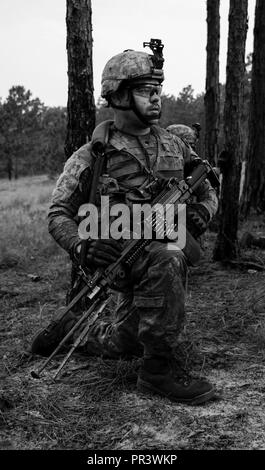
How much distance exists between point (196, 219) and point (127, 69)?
1039 millimetres

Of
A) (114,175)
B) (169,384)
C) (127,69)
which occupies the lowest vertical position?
(169,384)

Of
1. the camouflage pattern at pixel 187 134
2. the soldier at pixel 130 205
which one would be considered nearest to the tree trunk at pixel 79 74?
the soldier at pixel 130 205

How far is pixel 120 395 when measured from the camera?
3.38m

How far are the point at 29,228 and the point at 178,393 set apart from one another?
7780 mm

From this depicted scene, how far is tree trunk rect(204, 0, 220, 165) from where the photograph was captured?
8750 mm

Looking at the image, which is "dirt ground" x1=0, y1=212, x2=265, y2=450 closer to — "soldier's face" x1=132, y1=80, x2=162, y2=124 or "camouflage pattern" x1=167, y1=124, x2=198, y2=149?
"soldier's face" x1=132, y1=80, x2=162, y2=124

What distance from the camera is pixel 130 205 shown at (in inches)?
142

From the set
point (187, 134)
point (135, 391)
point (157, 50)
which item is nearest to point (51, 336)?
point (135, 391)

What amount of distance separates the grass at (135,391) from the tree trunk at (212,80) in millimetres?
3507

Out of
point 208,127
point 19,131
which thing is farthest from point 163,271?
point 19,131

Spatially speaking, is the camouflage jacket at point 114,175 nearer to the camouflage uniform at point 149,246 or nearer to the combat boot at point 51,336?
the camouflage uniform at point 149,246

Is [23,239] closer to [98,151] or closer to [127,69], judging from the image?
[98,151]

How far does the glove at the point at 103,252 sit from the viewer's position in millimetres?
3365

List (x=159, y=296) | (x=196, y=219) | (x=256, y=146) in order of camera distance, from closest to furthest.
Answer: (x=159, y=296), (x=196, y=219), (x=256, y=146)
